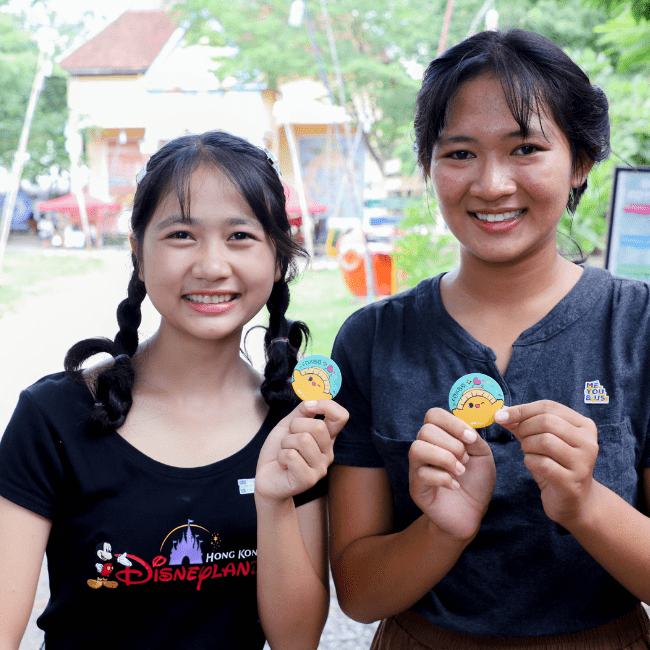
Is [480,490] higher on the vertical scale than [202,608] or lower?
higher

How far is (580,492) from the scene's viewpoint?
144 cm

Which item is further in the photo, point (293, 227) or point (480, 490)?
point (293, 227)

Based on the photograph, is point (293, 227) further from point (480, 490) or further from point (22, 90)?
point (22, 90)

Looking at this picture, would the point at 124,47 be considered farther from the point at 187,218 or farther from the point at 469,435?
the point at 469,435

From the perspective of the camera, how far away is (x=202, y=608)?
5.81ft

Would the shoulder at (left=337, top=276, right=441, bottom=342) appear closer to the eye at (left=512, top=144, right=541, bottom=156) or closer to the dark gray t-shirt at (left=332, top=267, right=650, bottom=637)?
the dark gray t-shirt at (left=332, top=267, right=650, bottom=637)

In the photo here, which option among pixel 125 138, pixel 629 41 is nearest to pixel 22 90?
pixel 125 138

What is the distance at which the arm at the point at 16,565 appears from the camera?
168 centimetres

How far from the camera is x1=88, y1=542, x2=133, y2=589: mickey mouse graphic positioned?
1.70 metres

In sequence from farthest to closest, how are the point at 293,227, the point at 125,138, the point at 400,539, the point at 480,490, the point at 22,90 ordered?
the point at 125,138 → the point at 22,90 → the point at 293,227 → the point at 400,539 → the point at 480,490

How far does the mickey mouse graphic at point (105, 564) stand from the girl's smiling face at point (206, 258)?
1.87 feet

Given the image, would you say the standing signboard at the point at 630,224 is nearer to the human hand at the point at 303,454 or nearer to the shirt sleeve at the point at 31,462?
the human hand at the point at 303,454

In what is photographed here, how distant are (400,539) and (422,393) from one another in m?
0.36

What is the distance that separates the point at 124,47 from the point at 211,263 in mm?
25856
